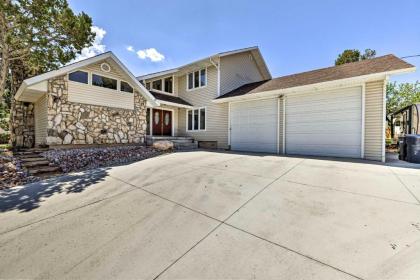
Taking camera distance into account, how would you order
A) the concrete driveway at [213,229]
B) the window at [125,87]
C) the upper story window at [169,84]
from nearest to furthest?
the concrete driveway at [213,229] < the window at [125,87] < the upper story window at [169,84]

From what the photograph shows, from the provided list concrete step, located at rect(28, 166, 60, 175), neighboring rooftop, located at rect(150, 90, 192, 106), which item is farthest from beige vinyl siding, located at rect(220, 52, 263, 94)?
concrete step, located at rect(28, 166, 60, 175)

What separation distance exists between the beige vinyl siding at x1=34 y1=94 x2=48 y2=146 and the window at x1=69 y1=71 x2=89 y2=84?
4.58 ft

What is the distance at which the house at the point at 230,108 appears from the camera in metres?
7.69

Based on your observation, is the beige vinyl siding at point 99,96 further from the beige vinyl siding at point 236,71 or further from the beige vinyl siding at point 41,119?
the beige vinyl siding at point 236,71

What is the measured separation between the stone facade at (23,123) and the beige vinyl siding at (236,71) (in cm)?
1120

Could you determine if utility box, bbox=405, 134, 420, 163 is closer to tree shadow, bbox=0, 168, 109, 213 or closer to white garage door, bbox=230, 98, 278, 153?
white garage door, bbox=230, 98, 278, 153

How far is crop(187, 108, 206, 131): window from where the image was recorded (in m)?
13.3

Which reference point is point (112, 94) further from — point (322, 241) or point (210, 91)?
point (322, 241)

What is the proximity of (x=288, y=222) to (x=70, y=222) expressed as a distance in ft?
10.2

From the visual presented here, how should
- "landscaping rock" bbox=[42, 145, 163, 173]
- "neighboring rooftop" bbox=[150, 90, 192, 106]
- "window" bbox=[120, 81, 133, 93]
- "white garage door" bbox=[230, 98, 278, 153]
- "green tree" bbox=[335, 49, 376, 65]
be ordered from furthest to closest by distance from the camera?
"green tree" bbox=[335, 49, 376, 65]
"neighboring rooftop" bbox=[150, 90, 192, 106]
"window" bbox=[120, 81, 133, 93]
"white garage door" bbox=[230, 98, 278, 153]
"landscaping rock" bbox=[42, 145, 163, 173]

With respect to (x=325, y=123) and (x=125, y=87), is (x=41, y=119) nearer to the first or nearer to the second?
(x=125, y=87)

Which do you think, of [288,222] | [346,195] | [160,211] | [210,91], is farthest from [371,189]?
[210,91]

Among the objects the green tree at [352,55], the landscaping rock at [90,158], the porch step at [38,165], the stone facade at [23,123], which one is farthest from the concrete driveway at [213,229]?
the green tree at [352,55]

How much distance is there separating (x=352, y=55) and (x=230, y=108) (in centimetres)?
1730
